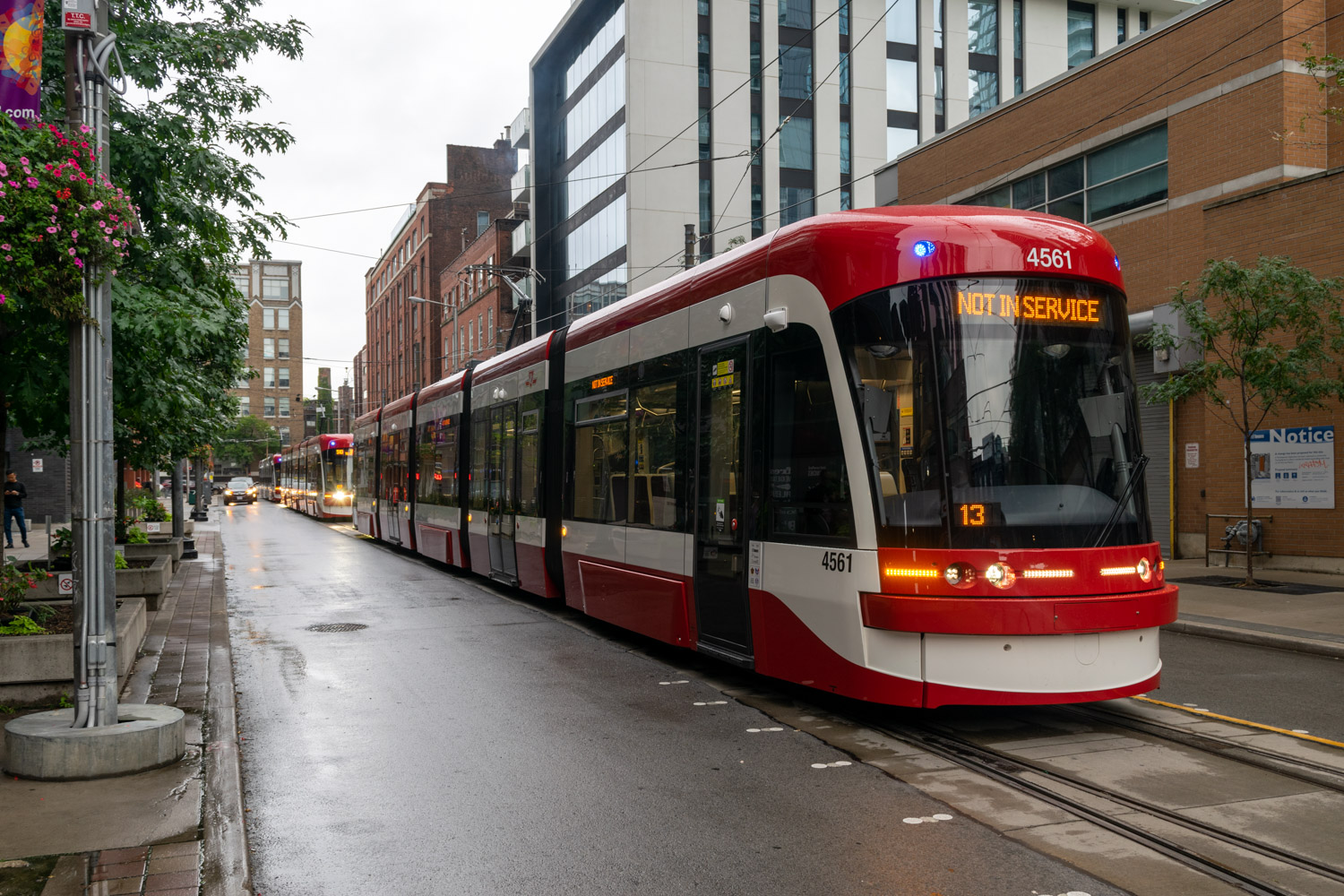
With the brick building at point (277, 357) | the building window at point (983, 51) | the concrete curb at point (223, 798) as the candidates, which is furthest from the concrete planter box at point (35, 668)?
the brick building at point (277, 357)

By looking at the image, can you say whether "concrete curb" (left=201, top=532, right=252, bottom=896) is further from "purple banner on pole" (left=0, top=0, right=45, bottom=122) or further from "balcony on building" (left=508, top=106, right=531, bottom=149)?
"balcony on building" (left=508, top=106, right=531, bottom=149)

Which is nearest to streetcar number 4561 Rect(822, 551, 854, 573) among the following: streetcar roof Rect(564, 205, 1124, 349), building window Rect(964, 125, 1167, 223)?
streetcar roof Rect(564, 205, 1124, 349)

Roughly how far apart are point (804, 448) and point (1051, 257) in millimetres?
2101

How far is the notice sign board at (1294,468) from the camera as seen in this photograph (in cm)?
1686

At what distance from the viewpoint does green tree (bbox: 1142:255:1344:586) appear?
582 inches

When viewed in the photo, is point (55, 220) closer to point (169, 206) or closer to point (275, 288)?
point (169, 206)

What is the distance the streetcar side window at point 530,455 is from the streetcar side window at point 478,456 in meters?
2.05

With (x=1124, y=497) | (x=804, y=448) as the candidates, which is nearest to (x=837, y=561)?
(x=804, y=448)

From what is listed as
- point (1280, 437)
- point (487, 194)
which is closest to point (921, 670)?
point (1280, 437)

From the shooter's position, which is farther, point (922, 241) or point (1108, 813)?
point (922, 241)

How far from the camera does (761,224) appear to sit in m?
45.1

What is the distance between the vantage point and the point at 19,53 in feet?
21.6

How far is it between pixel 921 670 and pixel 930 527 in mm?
901

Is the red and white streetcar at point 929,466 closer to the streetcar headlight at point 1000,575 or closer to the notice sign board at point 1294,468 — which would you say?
the streetcar headlight at point 1000,575
